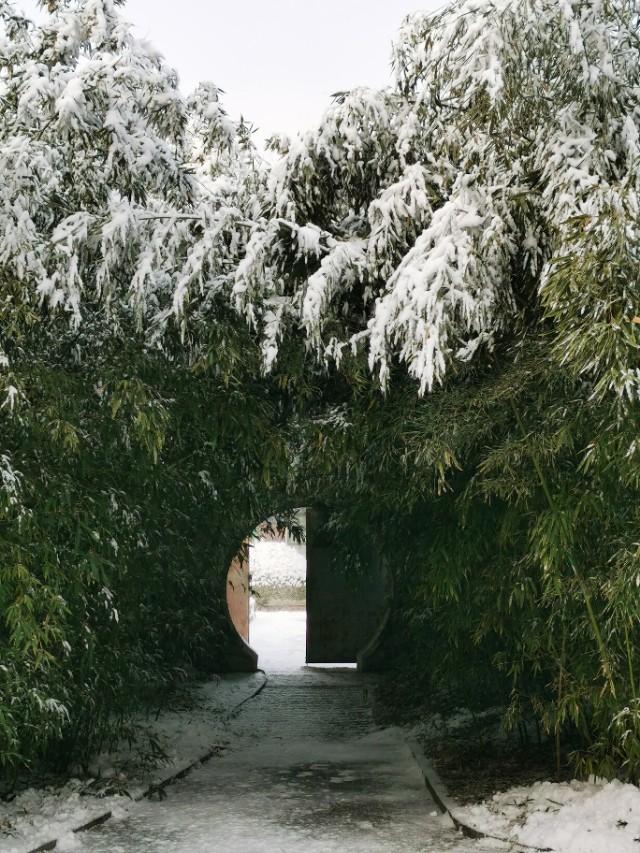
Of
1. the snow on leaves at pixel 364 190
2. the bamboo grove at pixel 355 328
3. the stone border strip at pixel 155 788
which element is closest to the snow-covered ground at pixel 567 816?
the bamboo grove at pixel 355 328

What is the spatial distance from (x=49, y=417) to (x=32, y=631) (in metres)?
1.00

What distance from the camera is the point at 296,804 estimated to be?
19.7 feet

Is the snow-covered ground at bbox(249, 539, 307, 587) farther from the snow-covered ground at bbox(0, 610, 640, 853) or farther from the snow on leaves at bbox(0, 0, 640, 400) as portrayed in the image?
the snow on leaves at bbox(0, 0, 640, 400)

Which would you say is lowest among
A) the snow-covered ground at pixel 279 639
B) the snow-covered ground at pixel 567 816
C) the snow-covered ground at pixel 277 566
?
the snow-covered ground at pixel 279 639

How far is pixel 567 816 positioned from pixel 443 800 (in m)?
1.11

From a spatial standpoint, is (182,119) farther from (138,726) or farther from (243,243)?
(138,726)

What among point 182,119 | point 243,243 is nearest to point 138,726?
point 243,243

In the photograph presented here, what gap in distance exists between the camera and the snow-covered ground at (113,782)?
16.9 ft

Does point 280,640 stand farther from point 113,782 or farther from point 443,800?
point 443,800

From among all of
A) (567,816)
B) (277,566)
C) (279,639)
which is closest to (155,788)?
(567,816)

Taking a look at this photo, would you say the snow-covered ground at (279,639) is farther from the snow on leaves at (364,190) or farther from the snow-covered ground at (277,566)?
the snow on leaves at (364,190)

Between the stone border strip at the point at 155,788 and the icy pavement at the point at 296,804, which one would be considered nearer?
the stone border strip at the point at 155,788

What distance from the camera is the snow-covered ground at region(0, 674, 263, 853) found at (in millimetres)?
5141

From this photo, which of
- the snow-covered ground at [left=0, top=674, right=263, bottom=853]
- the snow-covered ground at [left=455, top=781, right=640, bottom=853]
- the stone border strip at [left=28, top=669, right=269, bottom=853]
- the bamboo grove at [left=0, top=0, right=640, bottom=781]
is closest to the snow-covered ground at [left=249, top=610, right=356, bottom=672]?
the stone border strip at [left=28, top=669, right=269, bottom=853]
